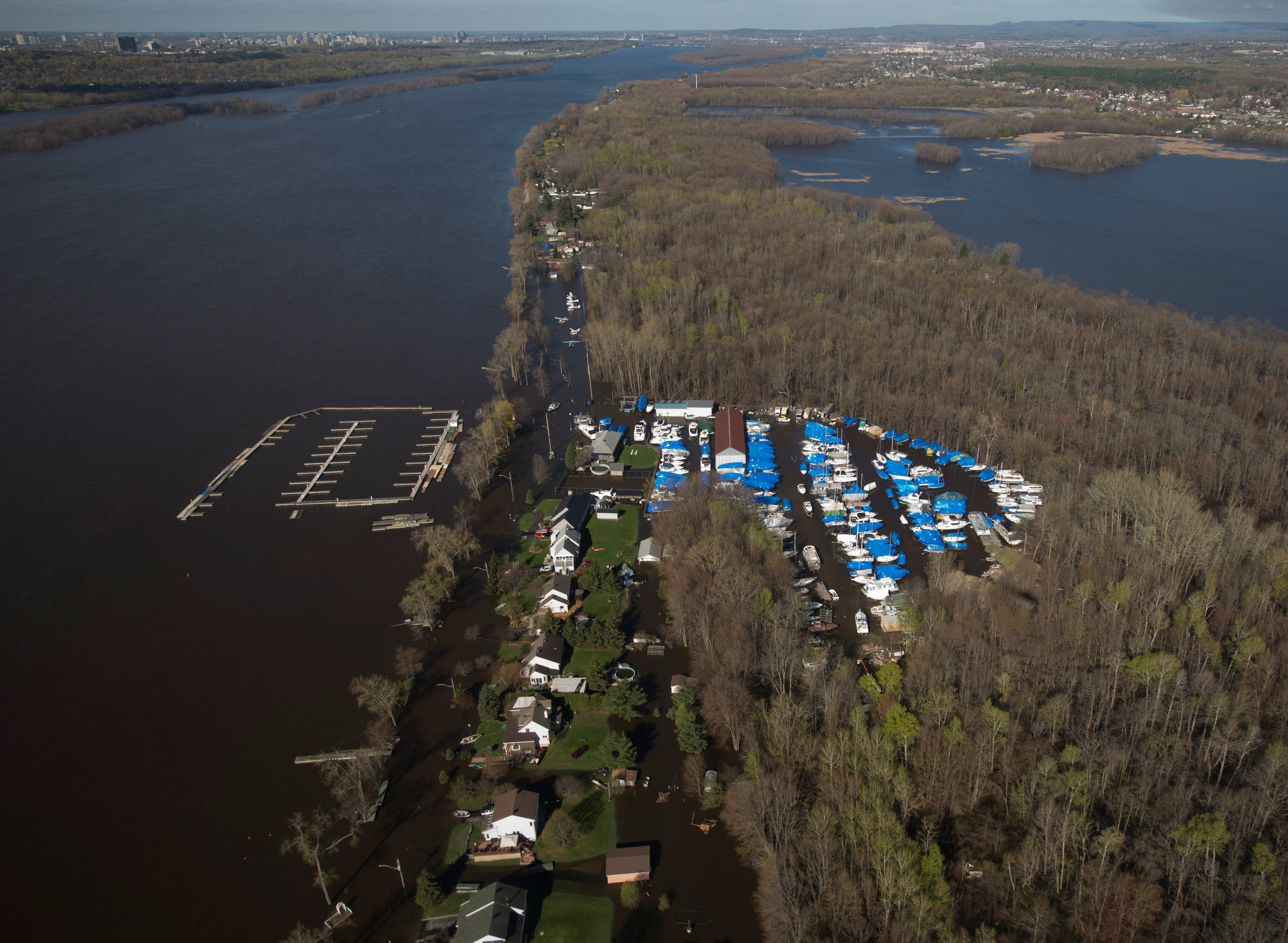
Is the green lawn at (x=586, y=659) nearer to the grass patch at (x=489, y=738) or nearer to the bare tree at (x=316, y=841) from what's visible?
the grass patch at (x=489, y=738)

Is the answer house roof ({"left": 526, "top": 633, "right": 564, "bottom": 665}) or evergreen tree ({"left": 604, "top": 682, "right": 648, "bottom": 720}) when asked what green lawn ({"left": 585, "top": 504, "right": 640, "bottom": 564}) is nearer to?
house roof ({"left": 526, "top": 633, "right": 564, "bottom": 665})

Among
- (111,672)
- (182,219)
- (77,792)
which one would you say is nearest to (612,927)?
(77,792)

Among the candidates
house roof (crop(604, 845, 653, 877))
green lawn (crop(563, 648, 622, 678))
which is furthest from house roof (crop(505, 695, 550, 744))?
house roof (crop(604, 845, 653, 877))

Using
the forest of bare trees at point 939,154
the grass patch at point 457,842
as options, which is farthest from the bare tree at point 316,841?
the forest of bare trees at point 939,154

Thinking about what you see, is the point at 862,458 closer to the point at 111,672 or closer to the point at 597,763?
the point at 597,763

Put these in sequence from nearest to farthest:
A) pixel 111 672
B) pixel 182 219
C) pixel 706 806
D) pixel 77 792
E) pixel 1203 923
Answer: pixel 1203 923
pixel 706 806
pixel 77 792
pixel 111 672
pixel 182 219
